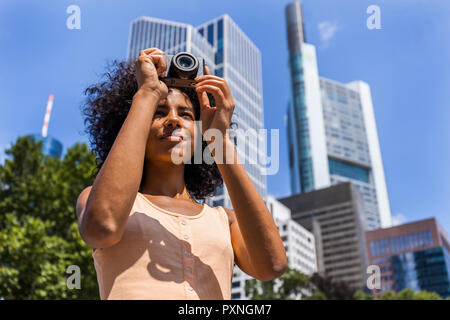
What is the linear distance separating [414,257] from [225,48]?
77.3 m

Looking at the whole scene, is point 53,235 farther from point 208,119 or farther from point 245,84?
point 245,84

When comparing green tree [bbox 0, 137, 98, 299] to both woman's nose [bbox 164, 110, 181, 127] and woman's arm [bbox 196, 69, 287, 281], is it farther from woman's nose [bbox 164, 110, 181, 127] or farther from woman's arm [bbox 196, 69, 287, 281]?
woman's arm [bbox 196, 69, 287, 281]

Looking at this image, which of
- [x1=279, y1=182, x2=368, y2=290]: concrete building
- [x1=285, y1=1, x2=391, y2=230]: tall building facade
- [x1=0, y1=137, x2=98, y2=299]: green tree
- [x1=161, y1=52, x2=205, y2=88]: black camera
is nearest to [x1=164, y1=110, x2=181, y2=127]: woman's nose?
[x1=161, y1=52, x2=205, y2=88]: black camera

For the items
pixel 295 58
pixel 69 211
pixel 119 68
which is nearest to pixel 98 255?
pixel 119 68

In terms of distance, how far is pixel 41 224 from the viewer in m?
13.6

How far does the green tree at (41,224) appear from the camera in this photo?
12984 millimetres

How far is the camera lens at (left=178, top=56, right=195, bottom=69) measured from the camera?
2176 mm

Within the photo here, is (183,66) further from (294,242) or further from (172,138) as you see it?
(294,242)

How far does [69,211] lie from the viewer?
588 inches

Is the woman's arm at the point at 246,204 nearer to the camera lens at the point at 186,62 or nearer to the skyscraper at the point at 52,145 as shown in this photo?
the camera lens at the point at 186,62

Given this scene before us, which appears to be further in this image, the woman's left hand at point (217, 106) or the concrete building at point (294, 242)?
the concrete building at point (294, 242)

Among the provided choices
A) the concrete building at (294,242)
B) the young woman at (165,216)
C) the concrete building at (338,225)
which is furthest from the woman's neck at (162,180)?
the concrete building at (338,225)

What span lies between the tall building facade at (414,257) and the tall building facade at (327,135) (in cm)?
4058

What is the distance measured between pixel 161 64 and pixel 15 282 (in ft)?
43.2
